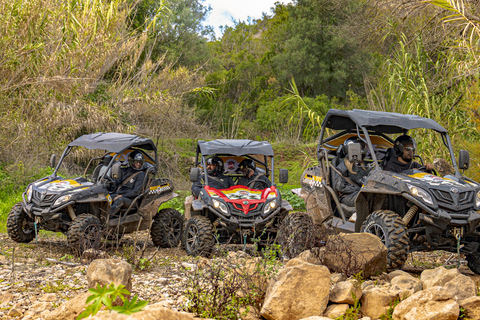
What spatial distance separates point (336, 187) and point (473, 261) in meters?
2.06

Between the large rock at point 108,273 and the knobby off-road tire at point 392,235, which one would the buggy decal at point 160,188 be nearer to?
the knobby off-road tire at point 392,235

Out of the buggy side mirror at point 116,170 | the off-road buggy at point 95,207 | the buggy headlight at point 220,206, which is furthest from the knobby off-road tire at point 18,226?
the buggy headlight at point 220,206

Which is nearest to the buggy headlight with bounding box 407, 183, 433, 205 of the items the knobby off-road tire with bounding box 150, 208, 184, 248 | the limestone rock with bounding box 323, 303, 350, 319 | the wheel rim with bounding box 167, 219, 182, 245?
the limestone rock with bounding box 323, 303, 350, 319

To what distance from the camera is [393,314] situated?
4316mm

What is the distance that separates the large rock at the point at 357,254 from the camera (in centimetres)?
559

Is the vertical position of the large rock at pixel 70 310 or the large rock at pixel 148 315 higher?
the large rock at pixel 148 315

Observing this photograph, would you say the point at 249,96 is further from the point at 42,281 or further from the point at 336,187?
the point at 42,281

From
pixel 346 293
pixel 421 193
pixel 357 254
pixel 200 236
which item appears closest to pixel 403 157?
pixel 421 193

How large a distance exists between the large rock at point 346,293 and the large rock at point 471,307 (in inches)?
33.5

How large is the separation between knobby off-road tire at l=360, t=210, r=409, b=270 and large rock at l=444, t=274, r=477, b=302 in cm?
116

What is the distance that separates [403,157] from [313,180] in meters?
1.48

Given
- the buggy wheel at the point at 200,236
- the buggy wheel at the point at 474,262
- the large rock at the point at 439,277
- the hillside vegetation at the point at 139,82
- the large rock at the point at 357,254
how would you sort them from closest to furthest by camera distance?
1. the large rock at the point at 439,277
2. the large rock at the point at 357,254
3. the buggy wheel at the point at 474,262
4. the buggy wheel at the point at 200,236
5. the hillside vegetation at the point at 139,82

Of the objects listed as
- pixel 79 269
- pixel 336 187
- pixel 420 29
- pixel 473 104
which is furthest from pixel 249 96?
pixel 79 269

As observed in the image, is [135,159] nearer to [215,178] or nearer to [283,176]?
[215,178]
